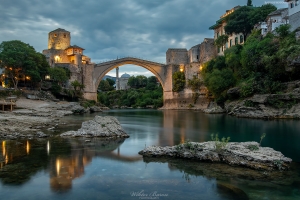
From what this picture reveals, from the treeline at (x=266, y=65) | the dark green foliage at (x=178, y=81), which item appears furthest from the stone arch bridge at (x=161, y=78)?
the treeline at (x=266, y=65)

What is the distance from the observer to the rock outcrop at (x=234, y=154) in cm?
703

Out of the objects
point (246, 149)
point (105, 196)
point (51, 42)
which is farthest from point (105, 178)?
point (51, 42)

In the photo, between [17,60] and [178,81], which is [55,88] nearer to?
[17,60]

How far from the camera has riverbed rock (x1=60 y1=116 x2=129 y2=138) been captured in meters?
11.9

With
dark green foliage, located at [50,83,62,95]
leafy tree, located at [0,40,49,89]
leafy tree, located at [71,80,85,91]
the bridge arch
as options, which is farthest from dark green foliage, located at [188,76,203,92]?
leafy tree, located at [0,40,49,89]

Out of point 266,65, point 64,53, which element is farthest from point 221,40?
point 64,53

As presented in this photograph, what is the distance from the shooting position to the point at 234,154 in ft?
24.6

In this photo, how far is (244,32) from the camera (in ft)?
119

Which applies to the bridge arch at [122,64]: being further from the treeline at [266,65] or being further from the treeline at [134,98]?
the treeline at [266,65]

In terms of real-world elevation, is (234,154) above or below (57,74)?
below

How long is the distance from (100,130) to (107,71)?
34034 millimetres

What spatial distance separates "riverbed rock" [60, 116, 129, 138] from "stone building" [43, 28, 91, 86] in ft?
98.0

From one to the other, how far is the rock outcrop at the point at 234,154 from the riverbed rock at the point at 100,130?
12.3 ft

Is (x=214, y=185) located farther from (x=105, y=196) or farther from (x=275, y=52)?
(x=275, y=52)
